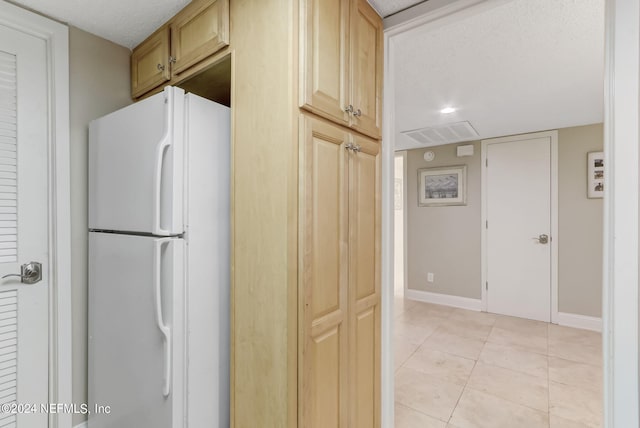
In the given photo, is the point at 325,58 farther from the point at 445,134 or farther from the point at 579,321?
the point at 579,321

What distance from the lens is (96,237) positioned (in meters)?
1.69

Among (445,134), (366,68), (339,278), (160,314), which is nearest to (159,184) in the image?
(160,314)

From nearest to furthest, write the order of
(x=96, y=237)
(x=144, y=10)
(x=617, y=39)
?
(x=617, y=39) → (x=144, y=10) → (x=96, y=237)

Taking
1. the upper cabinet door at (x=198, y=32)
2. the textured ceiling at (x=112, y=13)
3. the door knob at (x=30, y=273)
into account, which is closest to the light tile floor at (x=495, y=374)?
the door knob at (x=30, y=273)

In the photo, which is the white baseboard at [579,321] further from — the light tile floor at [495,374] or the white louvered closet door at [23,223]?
the white louvered closet door at [23,223]

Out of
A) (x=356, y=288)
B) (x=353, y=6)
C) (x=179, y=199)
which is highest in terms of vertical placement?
(x=353, y=6)

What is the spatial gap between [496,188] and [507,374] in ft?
7.76

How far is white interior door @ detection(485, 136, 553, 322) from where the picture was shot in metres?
3.61

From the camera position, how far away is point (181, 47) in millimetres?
1560

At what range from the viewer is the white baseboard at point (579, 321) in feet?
10.9

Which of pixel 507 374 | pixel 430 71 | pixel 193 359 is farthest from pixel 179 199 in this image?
pixel 507 374

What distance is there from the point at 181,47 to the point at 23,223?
128 centimetres

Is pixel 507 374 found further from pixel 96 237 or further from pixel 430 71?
pixel 96 237

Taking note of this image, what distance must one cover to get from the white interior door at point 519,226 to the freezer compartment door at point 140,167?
156 inches
